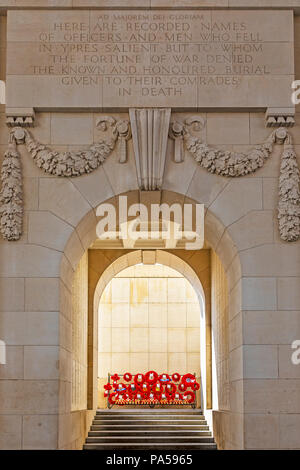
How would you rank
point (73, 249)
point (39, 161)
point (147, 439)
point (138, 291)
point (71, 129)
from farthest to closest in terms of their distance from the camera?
point (138, 291), point (147, 439), point (73, 249), point (71, 129), point (39, 161)

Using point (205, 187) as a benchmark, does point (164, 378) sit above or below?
below

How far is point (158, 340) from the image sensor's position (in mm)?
32281

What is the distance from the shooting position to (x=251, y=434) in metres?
14.1

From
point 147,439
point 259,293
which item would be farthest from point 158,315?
point 259,293

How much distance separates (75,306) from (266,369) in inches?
294

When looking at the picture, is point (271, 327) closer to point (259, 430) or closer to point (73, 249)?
point (259, 430)

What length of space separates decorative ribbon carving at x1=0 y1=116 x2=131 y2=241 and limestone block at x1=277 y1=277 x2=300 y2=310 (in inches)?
143

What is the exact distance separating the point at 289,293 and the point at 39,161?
5045mm

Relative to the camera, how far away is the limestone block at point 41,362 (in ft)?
46.6

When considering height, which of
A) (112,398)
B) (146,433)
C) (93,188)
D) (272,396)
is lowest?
(146,433)

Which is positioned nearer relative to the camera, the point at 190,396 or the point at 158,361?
the point at 190,396

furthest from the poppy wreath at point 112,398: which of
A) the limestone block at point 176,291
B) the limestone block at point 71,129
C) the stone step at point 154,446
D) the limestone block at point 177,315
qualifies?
the limestone block at point 71,129

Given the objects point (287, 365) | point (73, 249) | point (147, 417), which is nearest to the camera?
point (287, 365)
